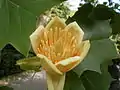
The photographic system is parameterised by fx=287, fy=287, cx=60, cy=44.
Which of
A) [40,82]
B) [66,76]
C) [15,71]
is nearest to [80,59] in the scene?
[66,76]

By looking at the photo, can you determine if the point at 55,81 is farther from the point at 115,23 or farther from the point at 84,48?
the point at 115,23

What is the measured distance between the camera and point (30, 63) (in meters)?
0.35

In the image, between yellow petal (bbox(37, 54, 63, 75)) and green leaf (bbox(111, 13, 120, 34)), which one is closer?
yellow petal (bbox(37, 54, 63, 75))

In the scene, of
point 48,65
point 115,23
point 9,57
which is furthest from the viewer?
point 9,57

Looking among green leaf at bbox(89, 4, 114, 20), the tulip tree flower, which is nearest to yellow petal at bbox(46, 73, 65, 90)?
the tulip tree flower

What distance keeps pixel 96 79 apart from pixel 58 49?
10cm

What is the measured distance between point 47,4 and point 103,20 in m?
0.10

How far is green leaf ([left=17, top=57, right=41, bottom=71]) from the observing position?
349 mm

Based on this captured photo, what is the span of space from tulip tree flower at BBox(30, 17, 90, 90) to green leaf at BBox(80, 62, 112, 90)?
6 centimetres

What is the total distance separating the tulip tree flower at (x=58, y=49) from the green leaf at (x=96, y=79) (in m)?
0.06

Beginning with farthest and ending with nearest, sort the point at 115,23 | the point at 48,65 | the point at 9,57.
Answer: the point at 9,57 → the point at 115,23 → the point at 48,65

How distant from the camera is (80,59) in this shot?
13.1 inches

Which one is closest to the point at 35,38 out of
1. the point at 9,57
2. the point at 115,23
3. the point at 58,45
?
the point at 58,45

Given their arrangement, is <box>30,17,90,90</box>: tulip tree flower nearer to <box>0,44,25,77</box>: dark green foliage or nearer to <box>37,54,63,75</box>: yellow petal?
<box>37,54,63,75</box>: yellow petal
